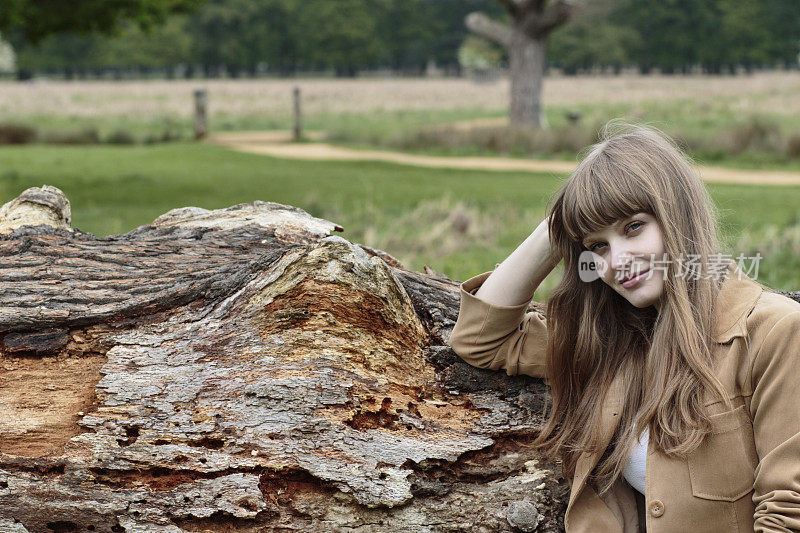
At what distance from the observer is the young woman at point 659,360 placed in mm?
1955

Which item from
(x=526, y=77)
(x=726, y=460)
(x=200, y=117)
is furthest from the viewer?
(x=200, y=117)

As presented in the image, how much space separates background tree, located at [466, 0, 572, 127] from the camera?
2170 cm

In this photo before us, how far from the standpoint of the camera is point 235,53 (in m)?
87.6

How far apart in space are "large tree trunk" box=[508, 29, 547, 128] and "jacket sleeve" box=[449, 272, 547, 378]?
20146mm

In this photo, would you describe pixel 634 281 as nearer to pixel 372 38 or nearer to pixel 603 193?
pixel 603 193

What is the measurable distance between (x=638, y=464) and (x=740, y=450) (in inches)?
11.9

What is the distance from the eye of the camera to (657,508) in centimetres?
207

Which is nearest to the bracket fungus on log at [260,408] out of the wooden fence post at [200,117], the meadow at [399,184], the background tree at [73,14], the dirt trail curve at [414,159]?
the meadow at [399,184]

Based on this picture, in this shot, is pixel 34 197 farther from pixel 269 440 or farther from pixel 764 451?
pixel 764 451

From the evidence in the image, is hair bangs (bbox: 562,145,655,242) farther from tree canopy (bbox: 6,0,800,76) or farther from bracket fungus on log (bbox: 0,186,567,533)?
tree canopy (bbox: 6,0,800,76)

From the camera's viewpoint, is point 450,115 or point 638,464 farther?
point 450,115

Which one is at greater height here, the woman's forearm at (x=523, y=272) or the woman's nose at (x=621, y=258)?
the woman's nose at (x=621, y=258)

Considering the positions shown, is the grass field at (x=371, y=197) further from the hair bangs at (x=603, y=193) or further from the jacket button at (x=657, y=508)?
the jacket button at (x=657, y=508)

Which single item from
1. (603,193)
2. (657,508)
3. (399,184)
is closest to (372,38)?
(399,184)
